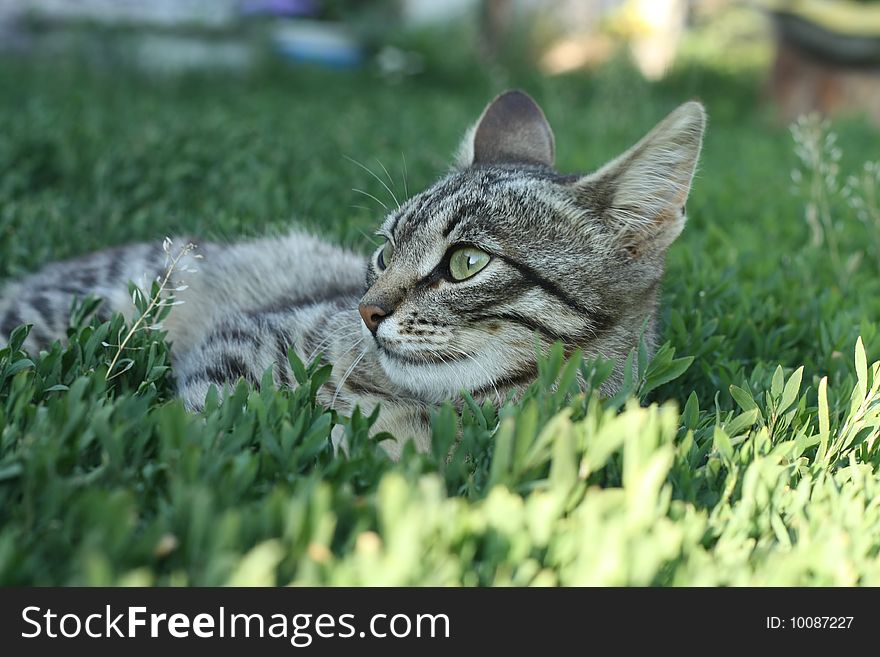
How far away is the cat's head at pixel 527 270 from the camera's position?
278 cm

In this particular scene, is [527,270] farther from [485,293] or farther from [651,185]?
[651,185]

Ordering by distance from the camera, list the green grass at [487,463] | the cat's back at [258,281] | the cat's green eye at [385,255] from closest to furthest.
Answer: the green grass at [487,463], the cat's green eye at [385,255], the cat's back at [258,281]

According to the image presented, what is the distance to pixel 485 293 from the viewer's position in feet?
9.14

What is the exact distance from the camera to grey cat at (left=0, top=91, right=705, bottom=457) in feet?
9.12

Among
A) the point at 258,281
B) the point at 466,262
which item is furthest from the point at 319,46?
the point at 466,262

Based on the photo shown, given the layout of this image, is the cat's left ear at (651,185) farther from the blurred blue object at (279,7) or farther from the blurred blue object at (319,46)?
the blurred blue object at (279,7)

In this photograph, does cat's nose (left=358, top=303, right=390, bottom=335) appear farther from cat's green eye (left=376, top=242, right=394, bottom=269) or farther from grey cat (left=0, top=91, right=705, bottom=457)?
cat's green eye (left=376, top=242, right=394, bottom=269)

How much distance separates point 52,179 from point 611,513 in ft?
14.9

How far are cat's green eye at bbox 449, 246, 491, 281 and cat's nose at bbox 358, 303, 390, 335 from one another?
0.26 m

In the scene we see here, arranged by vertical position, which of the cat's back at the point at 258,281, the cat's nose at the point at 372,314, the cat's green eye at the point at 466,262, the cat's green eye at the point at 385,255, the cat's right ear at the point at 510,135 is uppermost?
the cat's right ear at the point at 510,135

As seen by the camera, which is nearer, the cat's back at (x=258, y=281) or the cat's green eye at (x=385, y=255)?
the cat's green eye at (x=385, y=255)

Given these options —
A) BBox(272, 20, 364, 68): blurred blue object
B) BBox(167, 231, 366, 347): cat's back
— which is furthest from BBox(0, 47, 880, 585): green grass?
BBox(272, 20, 364, 68): blurred blue object

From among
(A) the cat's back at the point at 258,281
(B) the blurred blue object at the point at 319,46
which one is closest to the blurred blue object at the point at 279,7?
(B) the blurred blue object at the point at 319,46

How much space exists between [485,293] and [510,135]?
1.24 metres
